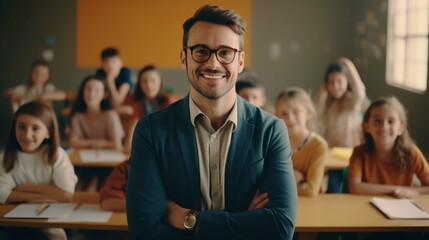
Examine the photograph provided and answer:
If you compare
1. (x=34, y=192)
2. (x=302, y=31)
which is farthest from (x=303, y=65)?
(x=34, y=192)

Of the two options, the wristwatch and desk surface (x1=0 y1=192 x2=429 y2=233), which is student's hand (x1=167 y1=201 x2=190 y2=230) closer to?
the wristwatch

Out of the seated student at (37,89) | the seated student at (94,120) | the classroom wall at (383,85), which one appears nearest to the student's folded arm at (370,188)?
the seated student at (94,120)

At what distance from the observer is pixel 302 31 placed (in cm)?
930

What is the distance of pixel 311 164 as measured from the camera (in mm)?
3178

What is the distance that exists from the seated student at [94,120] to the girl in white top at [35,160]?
56.2 inches

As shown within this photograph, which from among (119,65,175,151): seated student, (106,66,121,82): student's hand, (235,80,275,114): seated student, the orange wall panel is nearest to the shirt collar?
(235,80,275,114): seated student

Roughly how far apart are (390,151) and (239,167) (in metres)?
1.59

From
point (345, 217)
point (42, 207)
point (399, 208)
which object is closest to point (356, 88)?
point (399, 208)

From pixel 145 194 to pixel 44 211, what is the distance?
3.25ft

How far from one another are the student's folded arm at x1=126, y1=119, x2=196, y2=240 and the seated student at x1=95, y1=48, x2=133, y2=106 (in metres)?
4.71

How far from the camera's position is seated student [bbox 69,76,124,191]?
14.7 ft

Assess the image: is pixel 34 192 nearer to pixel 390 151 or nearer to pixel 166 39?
pixel 390 151

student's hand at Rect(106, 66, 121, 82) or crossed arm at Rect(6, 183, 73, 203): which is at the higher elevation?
student's hand at Rect(106, 66, 121, 82)

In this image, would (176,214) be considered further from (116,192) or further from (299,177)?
(299,177)
